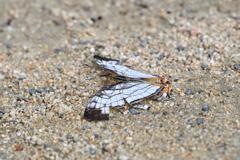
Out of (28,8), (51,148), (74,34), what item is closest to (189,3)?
(74,34)

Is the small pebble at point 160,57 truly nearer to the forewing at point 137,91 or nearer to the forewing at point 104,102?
the forewing at point 137,91

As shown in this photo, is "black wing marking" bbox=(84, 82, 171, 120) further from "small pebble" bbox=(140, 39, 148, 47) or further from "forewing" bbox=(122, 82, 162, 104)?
"small pebble" bbox=(140, 39, 148, 47)

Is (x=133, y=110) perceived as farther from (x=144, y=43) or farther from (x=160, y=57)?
(x=144, y=43)

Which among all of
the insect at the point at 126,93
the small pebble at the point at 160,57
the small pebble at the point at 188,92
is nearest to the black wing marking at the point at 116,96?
the insect at the point at 126,93

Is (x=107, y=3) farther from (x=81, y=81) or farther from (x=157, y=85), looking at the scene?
(x=157, y=85)

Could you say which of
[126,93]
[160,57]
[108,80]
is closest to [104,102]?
[126,93]

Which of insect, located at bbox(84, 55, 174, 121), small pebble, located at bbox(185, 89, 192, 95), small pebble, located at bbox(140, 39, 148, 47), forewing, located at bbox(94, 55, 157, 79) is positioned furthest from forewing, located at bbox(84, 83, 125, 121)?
small pebble, located at bbox(140, 39, 148, 47)

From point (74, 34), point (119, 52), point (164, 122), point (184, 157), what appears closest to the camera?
point (184, 157)
